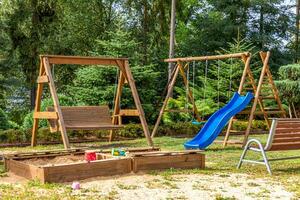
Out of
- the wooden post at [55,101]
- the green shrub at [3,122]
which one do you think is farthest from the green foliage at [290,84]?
the wooden post at [55,101]

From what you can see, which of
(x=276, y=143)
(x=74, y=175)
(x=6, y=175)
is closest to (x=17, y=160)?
(x=6, y=175)

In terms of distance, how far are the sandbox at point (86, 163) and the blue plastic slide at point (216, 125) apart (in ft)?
Answer: 7.60

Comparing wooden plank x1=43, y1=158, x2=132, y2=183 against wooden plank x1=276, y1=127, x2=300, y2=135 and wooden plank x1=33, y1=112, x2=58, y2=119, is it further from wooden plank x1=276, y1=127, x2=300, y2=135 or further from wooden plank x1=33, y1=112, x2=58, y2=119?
wooden plank x1=33, y1=112, x2=58, y2=119

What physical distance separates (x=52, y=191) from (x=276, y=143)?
146 inches

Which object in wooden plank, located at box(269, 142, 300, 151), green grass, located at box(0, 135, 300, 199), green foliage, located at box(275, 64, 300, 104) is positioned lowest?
green grass, located at box(0, 135, 300, 199)

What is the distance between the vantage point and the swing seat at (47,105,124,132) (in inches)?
453

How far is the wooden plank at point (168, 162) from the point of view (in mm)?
7508

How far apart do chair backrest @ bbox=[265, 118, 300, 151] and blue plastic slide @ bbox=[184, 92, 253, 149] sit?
290 centimetres

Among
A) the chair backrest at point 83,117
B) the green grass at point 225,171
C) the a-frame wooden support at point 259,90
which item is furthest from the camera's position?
the a-frame wooden support at point 259,90

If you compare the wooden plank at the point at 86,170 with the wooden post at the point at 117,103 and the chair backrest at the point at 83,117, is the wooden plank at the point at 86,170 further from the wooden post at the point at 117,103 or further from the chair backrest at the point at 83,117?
the wooden post at the point at 117,103

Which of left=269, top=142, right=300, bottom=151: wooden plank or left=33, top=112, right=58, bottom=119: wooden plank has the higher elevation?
left=33, top=112, right=58, bottom=119: wooden plank

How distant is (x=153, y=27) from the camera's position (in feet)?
89.1

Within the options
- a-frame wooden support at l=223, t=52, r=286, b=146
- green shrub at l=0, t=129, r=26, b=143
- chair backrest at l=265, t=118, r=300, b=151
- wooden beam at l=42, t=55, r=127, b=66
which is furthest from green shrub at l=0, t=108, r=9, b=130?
chair backrest at l=265, t=118, r=300, b=151

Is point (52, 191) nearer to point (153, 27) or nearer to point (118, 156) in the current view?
point (118, 156)
